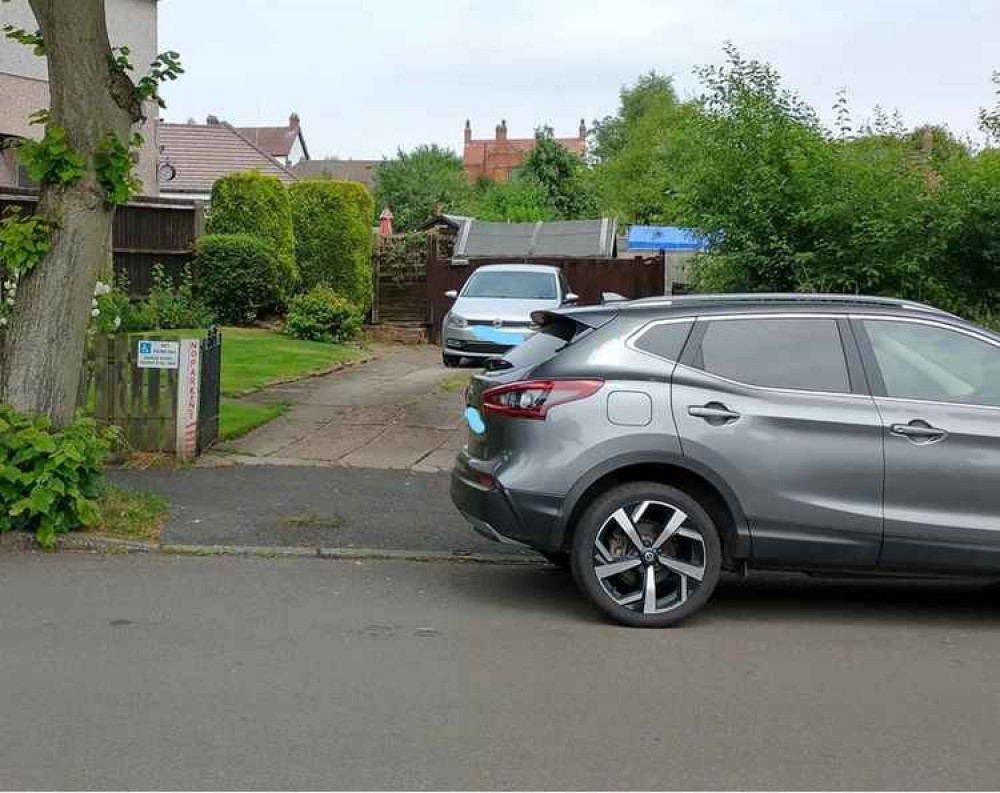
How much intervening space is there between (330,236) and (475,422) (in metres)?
17.1

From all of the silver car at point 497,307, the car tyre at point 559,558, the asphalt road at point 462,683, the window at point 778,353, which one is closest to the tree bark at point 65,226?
the asphalt road at point 462,683

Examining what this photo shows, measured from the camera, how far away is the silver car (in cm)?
1902

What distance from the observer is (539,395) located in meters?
6.88

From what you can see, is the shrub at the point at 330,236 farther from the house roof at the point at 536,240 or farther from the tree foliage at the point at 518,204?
the tree foliage at the point at 518,204

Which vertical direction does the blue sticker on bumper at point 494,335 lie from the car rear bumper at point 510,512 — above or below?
above

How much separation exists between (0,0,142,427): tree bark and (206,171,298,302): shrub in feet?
45.2

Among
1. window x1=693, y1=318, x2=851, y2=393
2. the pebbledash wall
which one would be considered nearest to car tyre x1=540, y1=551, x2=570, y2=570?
window x1=693, y1=318, x2=851, y2=393

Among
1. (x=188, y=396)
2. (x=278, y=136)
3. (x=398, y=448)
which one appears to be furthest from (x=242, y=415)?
(x=278, y=136)

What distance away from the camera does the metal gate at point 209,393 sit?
439 inches

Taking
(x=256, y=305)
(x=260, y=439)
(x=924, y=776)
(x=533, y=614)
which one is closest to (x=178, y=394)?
(x=260, y=439)

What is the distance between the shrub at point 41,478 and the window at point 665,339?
3.78 m

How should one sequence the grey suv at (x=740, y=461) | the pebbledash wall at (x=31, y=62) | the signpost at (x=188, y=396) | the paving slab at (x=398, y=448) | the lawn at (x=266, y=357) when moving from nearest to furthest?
1. the grey suv at (x=740, y=461)
2. the signpost at (x=188, y=396)
3. the paving slab at (x=398, y=448)
4. the lawn at (x=266, y=357)
5. the pebbledash wall at (x=31, y=62)

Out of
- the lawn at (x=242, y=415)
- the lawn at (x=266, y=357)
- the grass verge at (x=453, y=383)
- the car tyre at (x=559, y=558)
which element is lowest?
the car tyre at (x=559, y=558)

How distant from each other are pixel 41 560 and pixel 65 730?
3.29 metres
